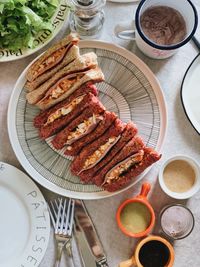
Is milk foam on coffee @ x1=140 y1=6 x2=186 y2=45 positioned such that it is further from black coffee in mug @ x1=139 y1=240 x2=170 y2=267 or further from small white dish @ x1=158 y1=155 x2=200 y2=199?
black coffee in mug @ x1=139 y1=240 x2=170 y2=267

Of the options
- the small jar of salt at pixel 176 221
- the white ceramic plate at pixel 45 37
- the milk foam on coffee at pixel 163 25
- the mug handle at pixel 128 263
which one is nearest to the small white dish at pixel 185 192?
the small jar of salt at pixel 176 221

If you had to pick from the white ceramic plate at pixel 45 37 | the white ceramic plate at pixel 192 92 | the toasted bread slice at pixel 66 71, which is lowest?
the white ceramic plate at pixel 192 92

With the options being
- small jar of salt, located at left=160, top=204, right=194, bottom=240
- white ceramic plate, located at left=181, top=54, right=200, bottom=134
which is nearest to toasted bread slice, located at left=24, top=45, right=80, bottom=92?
white ceramic plate, located at left=181, top=54, right=200, bottom=134

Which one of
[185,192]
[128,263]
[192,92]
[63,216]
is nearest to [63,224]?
[63,216]

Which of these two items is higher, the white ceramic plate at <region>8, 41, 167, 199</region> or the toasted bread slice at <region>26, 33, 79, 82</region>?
the toasted bread slice at <region>26, 33, 79, 82</region>

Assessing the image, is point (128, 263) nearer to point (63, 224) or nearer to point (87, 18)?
point (63, 224)

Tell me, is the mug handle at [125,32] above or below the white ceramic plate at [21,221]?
above

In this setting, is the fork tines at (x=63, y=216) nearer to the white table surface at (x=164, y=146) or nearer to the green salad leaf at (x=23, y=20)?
the white table surface at (x=164, y=146)
